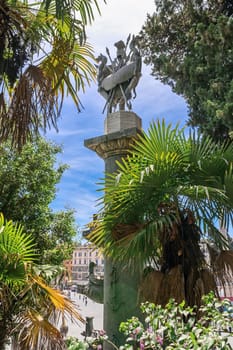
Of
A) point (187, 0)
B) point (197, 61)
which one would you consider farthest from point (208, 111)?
point (187, 0)

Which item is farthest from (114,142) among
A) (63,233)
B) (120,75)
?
(63,233)

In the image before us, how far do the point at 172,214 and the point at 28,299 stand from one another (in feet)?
6.12

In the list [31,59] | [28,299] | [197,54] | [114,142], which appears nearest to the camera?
[28,299]

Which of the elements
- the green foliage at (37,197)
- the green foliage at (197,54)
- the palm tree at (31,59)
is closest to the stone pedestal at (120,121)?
the palm tree at (31,59)

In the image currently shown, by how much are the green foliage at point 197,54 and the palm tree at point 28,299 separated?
6.52 meters

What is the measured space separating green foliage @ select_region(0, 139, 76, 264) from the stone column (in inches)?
198

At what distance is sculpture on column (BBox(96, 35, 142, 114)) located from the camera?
5320 mm

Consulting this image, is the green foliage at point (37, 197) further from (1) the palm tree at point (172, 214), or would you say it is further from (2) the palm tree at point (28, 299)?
(1) the palm tree at point (172, 214)

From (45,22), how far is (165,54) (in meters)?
8.35

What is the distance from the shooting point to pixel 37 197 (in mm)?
10000

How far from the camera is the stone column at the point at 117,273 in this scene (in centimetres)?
434

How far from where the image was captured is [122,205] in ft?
12.6

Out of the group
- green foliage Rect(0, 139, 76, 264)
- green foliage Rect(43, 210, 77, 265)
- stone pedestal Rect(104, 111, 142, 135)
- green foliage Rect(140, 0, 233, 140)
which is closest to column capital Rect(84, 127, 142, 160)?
stone pedestal Rect(104, 111, 142, 135)

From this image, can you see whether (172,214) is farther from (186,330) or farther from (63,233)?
(63,233)
